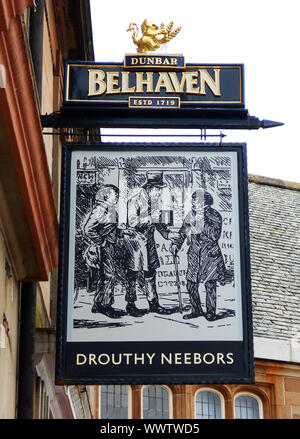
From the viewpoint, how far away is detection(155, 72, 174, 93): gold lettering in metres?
14.7

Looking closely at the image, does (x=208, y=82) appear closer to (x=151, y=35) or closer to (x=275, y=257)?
(x=151, y=35)

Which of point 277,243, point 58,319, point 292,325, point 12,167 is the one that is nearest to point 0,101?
point 12,167

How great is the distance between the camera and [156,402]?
2980 cm

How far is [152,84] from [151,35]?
33.6 inches

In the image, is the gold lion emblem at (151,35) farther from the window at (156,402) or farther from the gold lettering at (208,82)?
the window at (156,402)

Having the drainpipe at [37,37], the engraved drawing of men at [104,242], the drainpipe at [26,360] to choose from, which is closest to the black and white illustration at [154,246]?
the engraved drawing of men at [104,242]

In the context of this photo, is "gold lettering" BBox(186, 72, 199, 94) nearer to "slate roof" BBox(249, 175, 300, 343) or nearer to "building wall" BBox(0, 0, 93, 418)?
"building wall" BBox(0, 0, 93, 418)

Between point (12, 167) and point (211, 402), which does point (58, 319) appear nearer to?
point (12, 167)

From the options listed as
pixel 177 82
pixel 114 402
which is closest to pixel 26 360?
pixel 177 82

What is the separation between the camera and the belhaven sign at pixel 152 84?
14.6 meters

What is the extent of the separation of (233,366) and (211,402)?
55.2ft

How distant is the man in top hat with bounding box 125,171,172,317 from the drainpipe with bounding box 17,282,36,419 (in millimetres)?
1227

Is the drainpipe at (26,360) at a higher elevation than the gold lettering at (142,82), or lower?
lower

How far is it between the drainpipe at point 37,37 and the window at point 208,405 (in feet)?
50.1
